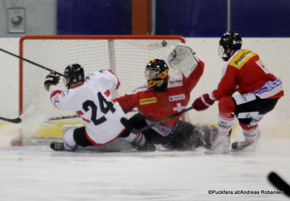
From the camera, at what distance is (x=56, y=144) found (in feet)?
15.4

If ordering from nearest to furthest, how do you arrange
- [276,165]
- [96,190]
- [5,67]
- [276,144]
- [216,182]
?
[96,190], [216,182], [276,165], [276,144], [5,67]

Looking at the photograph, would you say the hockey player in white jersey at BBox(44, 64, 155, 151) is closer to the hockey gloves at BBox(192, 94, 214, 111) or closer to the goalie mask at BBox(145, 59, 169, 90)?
the goalie mask at BBox(145, 59, 169, 90)

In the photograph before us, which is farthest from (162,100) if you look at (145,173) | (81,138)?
(145,173)

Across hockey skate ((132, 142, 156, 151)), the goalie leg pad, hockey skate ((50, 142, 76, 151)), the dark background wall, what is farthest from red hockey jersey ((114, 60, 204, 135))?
the dark background wall

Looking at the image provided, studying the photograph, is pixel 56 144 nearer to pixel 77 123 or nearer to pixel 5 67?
pixel 77 123

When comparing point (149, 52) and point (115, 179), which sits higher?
point (149, 52)

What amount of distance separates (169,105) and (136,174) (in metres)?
1.56

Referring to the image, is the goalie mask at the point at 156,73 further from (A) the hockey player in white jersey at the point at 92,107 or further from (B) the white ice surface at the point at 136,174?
(B) the white ice surface at the point at 136,174

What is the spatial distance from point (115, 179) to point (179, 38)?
2.38 metres

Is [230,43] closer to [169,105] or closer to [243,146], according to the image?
[169,105]

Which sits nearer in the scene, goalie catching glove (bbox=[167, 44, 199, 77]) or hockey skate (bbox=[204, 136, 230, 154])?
hockey skate (bbox=[204, 136, 230, 154])

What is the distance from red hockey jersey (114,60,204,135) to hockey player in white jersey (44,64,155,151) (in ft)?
0.70

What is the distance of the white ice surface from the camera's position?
8.38 feet

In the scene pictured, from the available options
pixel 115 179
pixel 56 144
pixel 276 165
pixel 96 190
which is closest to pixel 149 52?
pixel 56 144
